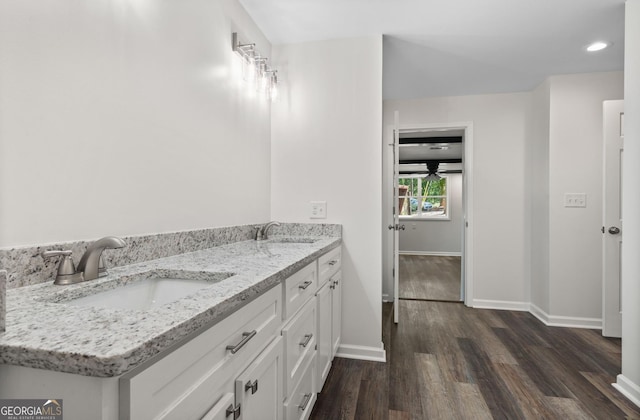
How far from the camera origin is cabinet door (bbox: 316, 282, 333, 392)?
168 cm

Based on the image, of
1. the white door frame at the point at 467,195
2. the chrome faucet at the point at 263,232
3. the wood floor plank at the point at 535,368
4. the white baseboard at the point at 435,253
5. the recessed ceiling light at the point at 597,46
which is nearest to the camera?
the wood floor plank at the point at 535,368

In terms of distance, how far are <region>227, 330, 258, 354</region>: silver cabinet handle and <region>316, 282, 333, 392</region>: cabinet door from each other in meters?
0.79

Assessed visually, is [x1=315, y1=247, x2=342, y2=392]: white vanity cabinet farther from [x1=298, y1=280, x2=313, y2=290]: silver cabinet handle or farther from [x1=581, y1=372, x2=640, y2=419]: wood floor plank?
[x1=581, y1=372, x2=640, y2=419]: wood floor plank

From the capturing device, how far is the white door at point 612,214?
255 cm

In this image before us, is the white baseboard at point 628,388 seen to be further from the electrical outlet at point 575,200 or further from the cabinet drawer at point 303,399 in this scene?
the cabinet drawer at point 303,399

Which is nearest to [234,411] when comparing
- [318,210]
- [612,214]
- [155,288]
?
[155,288]

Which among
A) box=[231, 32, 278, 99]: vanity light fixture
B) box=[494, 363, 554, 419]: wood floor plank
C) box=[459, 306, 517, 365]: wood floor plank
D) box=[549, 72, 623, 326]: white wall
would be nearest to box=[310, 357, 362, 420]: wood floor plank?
box=[494, 363, 554, 419]: wood floor plank

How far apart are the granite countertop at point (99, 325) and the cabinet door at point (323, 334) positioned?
802 millimetres

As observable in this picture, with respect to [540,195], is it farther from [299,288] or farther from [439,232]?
[439,232]

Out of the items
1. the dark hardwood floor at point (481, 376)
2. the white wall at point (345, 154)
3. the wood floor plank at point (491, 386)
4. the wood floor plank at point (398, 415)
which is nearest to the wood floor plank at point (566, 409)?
the dark hardwood floor at point (481, 376)

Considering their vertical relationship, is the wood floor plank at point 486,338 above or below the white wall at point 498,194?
below

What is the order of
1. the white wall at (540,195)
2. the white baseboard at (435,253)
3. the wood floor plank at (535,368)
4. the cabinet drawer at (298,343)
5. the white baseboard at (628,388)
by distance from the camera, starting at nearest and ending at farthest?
the cabinet drawer at (298,343) < the white baseboard at (628,388) < the wood floor plank at (535,368) < the white wall at (540,195) < the white baseboard at (435,253)

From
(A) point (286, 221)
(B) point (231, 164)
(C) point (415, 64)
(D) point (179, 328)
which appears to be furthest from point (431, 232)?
(D) point (179, 328)

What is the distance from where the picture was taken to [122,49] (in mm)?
1146
